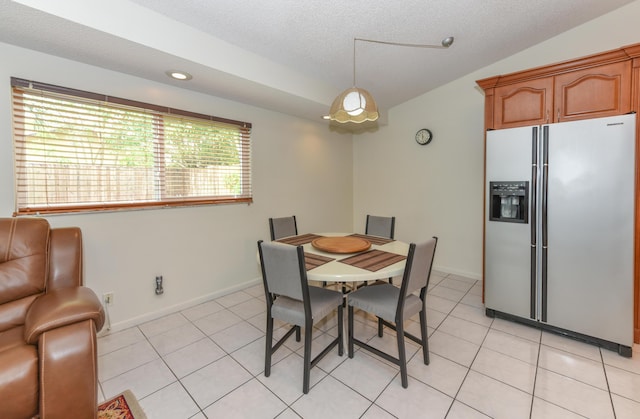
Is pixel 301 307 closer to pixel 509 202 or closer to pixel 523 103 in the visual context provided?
pixel 509 202

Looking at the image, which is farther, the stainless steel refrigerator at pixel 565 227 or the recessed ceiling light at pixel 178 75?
the recessed ceiling light at pixel 178 75

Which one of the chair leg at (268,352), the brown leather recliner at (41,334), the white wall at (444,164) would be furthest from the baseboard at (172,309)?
the white wall at (444,164)

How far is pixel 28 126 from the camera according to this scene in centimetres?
189

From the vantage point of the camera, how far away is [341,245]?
2193mm

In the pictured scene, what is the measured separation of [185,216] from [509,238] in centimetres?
298

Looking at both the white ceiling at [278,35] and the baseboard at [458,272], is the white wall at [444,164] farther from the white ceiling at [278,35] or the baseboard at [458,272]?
the white ceiling at [278,35]

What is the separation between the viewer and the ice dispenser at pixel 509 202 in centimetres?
225

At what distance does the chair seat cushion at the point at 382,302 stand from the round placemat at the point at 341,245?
1.00ft

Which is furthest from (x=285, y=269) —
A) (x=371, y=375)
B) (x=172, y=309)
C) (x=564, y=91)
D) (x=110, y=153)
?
(x=564, y=91)

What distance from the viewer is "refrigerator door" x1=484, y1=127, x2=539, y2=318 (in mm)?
2244

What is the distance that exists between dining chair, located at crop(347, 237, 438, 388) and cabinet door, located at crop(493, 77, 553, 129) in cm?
144

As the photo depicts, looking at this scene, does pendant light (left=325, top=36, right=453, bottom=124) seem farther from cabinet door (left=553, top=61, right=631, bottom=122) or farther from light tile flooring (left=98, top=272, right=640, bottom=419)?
light tile flooring (left=98, top=272, right=640, bottom=419)

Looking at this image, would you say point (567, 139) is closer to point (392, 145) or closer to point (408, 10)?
point (408, 10)

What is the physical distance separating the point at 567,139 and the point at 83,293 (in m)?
3.37
